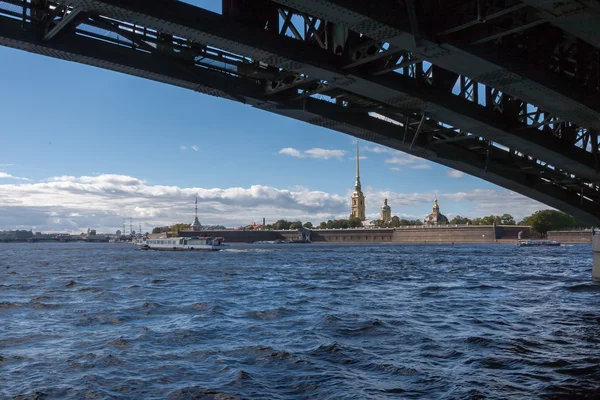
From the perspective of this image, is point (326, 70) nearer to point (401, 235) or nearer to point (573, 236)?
point (573, 236)

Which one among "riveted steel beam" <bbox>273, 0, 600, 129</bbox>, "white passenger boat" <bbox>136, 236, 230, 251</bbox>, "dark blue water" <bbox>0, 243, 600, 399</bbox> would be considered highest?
"riveted steel beam" <bbox>273, 0, 600, 129</bbox>

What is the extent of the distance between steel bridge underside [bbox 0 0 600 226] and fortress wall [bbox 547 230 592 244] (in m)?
117

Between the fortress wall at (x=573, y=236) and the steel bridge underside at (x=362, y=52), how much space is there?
117 m

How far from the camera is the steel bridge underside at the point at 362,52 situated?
25.0ft

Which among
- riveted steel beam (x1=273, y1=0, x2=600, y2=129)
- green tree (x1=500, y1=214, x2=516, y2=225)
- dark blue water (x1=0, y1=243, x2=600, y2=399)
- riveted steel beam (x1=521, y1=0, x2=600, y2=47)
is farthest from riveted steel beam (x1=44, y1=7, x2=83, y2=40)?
green tree (x1=500, y1=214, x2=516, y2=225)

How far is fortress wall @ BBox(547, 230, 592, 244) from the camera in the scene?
387 feet

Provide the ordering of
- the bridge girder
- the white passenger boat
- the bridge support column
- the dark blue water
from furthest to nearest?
1. the white passenger boat
2. the bridge support column
3. the dark blue water
4. the bridge girder

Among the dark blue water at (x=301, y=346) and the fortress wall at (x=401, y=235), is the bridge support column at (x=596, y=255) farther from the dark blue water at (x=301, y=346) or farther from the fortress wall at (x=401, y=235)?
the fortress wall at (x=401, y=235)

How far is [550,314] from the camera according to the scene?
14570 millimetres

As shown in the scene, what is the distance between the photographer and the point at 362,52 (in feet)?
30.8

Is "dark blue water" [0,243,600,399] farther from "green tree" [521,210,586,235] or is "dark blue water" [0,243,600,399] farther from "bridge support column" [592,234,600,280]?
"green tree" [521,210,586,235]

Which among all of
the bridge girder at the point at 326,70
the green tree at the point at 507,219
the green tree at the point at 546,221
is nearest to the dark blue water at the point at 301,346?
the bridge girder at the point at 326,70

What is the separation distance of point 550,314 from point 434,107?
7.05m

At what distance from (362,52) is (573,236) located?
126 metres
